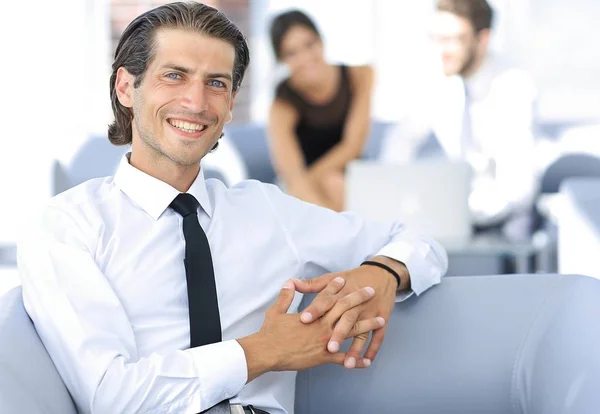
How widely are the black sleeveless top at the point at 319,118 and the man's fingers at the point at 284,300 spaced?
304cm

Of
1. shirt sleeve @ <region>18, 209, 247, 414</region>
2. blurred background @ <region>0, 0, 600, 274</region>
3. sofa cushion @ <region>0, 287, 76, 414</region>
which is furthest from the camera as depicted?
blurred background @ <region>0, 0, 600, 274</region>

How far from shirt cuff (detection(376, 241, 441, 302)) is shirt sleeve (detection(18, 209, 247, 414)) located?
16.5 inches

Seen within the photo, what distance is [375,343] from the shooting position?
1.65 meters

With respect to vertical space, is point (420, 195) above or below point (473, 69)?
below

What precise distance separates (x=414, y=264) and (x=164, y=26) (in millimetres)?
646

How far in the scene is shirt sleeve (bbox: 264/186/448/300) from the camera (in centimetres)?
178

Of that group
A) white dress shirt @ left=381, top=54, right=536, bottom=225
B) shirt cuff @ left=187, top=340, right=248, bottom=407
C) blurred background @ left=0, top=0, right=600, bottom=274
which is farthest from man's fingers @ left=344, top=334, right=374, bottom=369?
blurred background @ left=0, top=0, right=600, bottom=274

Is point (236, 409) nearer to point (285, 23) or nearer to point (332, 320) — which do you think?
point (332, 320)

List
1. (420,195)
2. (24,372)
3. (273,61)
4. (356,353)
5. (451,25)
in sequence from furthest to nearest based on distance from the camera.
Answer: (273,61)
(451,25)
(420,195)
(356,353)
(24,372)

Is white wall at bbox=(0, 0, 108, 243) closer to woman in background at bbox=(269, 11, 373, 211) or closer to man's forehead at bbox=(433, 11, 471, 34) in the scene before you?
woman in background at bbox=(269, 11, 373, 211)

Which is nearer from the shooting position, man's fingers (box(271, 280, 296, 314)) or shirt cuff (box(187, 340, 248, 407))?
shirt cuff (box(187, 340, 248, 407))

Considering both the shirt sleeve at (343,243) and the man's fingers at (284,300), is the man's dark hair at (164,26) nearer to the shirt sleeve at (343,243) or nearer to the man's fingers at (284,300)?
the shirt sleeve at (343,243)

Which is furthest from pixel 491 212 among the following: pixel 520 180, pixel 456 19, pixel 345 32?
pixel 345 32

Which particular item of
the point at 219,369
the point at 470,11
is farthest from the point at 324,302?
the point at 470,11
